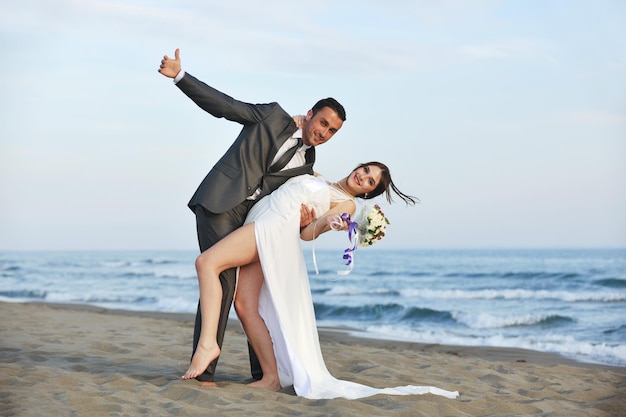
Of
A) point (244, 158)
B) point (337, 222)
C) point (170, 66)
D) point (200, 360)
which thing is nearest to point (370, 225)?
point (337, 222)

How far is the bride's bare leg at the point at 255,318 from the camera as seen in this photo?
5.09 meters

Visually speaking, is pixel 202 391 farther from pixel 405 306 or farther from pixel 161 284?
pixel 161 284

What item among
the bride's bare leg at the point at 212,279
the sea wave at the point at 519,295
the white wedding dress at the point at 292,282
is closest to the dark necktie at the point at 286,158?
the white wedding dress at the point at 292,282

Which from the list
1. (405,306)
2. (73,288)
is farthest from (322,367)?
(73,288)

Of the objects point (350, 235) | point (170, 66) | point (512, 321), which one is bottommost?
point (512, 321)

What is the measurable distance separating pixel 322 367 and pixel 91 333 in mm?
4195

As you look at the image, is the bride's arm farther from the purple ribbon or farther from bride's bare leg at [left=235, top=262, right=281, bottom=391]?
bride's bare leg at [left=235, top=262, right=281, bottom=391]

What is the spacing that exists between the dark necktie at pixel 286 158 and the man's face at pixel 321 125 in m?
0.09

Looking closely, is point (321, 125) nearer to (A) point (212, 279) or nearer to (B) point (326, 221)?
(B) point (326, 221)

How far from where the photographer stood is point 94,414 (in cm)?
411

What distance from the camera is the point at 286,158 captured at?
5.02 meters

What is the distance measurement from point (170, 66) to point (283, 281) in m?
1.60

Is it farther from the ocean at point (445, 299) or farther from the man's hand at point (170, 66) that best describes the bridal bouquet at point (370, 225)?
the ocean at point (445, 299)

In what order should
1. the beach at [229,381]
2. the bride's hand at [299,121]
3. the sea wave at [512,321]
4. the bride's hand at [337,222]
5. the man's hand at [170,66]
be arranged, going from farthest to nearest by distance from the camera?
the sea wave at [512,321], the bride's hand at [299,121], the bride's hand at [337,222], the man's hand at [170,66], the beach at [229,381]
